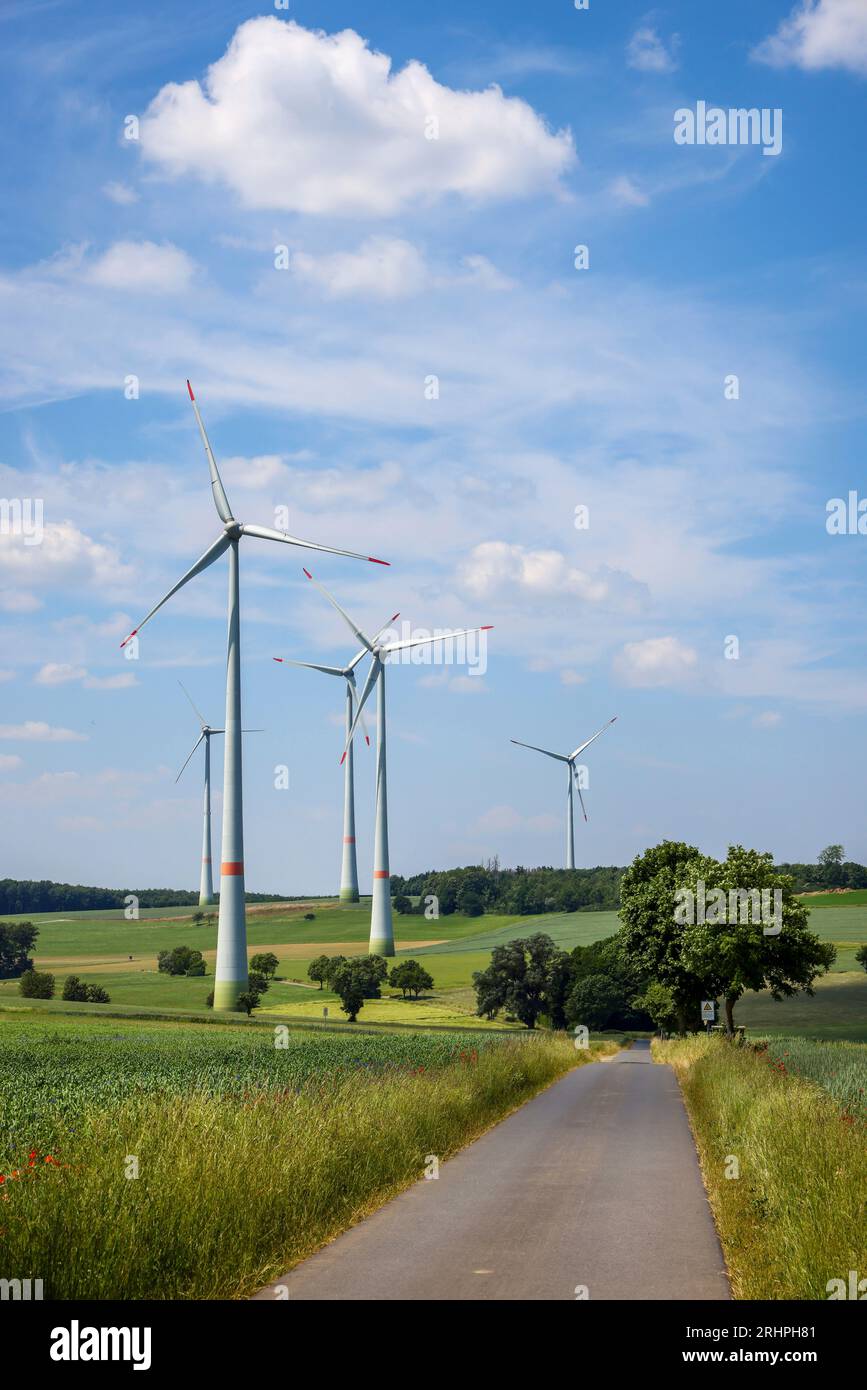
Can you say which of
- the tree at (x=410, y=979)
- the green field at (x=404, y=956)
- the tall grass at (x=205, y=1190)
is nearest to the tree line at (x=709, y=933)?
the green field at (x=404, y=956)

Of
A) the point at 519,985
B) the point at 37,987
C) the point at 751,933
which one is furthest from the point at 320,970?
the point at 751,933

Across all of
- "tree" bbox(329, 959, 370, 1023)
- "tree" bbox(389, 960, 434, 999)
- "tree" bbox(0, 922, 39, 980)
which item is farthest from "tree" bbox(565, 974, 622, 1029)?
"tree" bbox(0, 922, 39, 980)

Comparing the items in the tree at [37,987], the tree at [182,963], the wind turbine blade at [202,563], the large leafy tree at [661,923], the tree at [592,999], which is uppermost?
the wind turbine blade at [202,563]

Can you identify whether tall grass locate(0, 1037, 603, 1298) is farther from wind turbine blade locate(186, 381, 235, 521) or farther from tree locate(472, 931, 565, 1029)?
tree locate(472, 931, 565, 1029)

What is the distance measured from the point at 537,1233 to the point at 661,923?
6380 centimetres

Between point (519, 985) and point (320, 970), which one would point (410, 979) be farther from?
point (320, 970)

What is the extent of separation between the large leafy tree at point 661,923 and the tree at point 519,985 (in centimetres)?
4625

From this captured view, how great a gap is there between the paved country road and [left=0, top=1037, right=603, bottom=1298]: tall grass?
0.46 m

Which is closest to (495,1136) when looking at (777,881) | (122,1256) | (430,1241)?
(430,1241)

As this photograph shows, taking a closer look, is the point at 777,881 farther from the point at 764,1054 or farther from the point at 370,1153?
the point at 370,1153

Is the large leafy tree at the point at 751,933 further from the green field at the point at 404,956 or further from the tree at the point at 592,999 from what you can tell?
the tree at the point at 592,999

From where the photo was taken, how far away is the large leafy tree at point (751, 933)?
6216 cm
